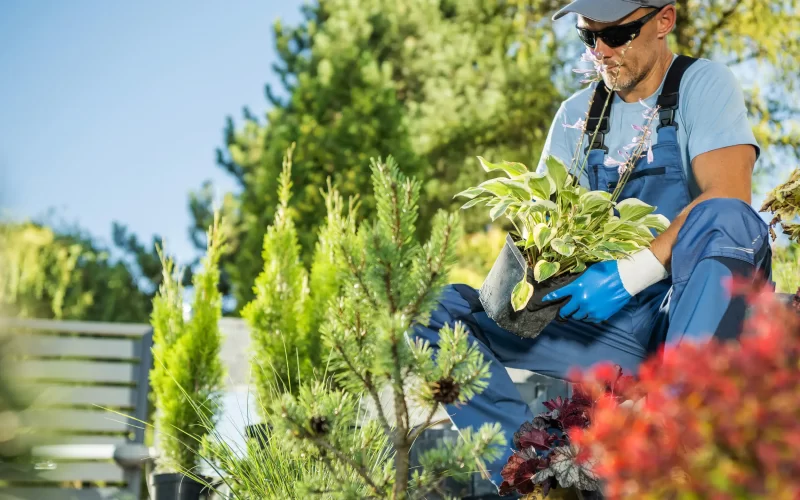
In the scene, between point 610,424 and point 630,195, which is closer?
point 610,424

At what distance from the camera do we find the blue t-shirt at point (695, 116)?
2289 mm

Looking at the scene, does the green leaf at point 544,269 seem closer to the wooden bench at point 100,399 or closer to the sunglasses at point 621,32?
the sunglasses at point 621,32

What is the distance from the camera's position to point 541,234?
1.99 metres

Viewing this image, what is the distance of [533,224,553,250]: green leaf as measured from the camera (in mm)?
1988

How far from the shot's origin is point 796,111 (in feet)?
35.2

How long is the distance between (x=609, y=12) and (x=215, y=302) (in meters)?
2.58

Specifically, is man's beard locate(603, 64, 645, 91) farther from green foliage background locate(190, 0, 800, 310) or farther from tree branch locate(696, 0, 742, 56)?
tree branch locate(696, 0, 742, 56)

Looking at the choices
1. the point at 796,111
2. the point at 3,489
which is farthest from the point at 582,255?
the point at 796,111

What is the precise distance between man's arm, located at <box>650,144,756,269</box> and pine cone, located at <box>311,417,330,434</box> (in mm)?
1215

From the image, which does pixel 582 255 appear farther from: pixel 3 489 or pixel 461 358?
pixel 3 489

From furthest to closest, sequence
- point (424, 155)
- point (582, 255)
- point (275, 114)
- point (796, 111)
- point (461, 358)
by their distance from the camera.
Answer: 1. point (424, 155)
2. point (275, 114)
3. point (796, 111)
4. point (582, 255)
5. point (461, 358)

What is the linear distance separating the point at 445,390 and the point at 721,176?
140 centimetres

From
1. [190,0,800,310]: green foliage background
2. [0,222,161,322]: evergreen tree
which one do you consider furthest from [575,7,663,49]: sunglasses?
[0,222,161,322]: evergreen tree

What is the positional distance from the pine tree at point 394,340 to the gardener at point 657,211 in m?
0.84
